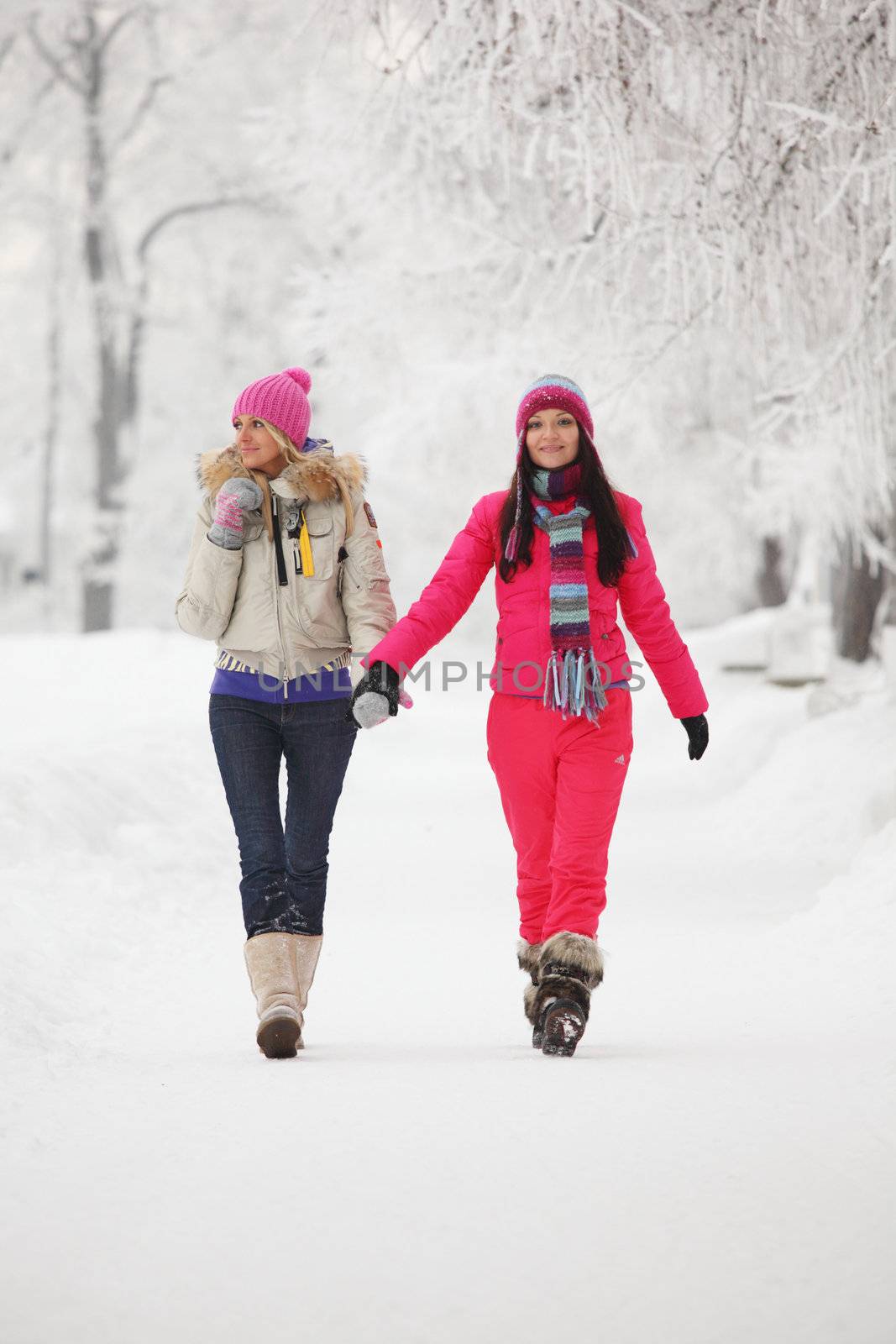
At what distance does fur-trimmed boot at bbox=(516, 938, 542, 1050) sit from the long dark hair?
123cm

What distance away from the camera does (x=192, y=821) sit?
30.9 feet

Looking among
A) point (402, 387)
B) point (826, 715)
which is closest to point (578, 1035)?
point (826, 715)

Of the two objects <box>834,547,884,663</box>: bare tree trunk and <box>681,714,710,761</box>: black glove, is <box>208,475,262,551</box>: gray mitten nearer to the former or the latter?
<box>681,714,710,761</box>: black glove

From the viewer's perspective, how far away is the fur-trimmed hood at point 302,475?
4.77 metres

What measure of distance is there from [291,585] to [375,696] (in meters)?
0.50

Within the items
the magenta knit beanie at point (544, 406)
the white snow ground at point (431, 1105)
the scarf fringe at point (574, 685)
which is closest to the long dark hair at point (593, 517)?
the magenta knit beanie at point (544, 406)

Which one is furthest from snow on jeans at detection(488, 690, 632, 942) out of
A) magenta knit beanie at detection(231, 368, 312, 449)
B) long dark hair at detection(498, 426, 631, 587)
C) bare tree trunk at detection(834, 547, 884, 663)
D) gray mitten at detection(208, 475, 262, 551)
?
bare tree trunk at detection(834, 547, 884, 663)

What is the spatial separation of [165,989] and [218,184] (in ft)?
70.4

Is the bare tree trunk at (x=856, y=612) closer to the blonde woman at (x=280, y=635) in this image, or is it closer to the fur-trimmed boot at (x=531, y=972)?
the fur-trimmed boot at (x=531, y=972)

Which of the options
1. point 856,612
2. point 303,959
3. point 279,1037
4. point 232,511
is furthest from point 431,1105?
point 856,612

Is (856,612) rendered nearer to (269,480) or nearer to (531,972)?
(531,972)

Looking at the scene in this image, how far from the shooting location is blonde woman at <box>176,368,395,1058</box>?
15.5ft

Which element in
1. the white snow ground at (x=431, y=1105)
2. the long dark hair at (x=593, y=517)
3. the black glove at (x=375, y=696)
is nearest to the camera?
the white snow ground at (x=431, y=1105)

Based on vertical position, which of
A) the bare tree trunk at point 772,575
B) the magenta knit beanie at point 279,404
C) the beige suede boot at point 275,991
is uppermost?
the bare tree trunk at point 772,575
